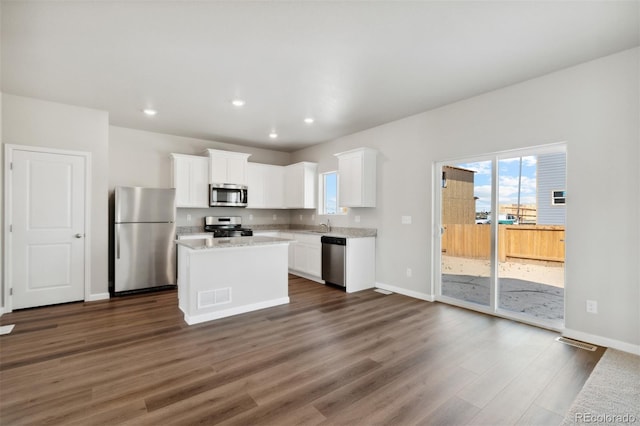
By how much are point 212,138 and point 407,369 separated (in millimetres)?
5255

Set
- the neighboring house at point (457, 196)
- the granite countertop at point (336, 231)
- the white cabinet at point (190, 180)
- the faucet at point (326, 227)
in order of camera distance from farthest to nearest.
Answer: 1. the faucet at point (326, 227)
2. the white cabinet at point (190, 180)
3. the granite countertop at point (336, 231)
4. the neighboring house at point (457, 196)

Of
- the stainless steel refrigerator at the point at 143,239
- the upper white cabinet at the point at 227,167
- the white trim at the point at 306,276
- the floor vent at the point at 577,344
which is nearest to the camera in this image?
the floor vent at the point at 577,344

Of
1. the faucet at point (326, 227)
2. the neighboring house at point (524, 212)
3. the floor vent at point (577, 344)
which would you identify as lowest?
the floor vent at point (577, 344)

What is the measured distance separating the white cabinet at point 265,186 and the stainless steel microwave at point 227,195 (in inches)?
11.6

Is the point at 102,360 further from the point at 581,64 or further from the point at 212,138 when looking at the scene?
the point at 581,64

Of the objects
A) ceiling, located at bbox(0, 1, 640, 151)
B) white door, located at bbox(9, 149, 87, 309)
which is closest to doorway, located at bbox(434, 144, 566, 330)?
ceiling, located at bbox(0, 1, 640, 151)

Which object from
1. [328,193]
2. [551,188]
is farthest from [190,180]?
[551,188]

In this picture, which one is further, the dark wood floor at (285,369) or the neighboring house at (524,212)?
the neighboring house at (524,212)

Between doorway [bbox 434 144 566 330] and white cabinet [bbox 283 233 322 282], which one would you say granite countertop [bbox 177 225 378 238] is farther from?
doorway [bbox 434 144 566 330]

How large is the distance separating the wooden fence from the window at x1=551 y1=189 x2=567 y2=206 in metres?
0.25

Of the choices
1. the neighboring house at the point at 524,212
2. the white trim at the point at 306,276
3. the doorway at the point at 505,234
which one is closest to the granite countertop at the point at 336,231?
the white trim at the point at 306,276

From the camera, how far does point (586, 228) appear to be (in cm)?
295

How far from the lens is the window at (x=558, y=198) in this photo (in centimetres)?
319

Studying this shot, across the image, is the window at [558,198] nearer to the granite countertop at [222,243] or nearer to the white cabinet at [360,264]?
the white cabinet at [360,264]
